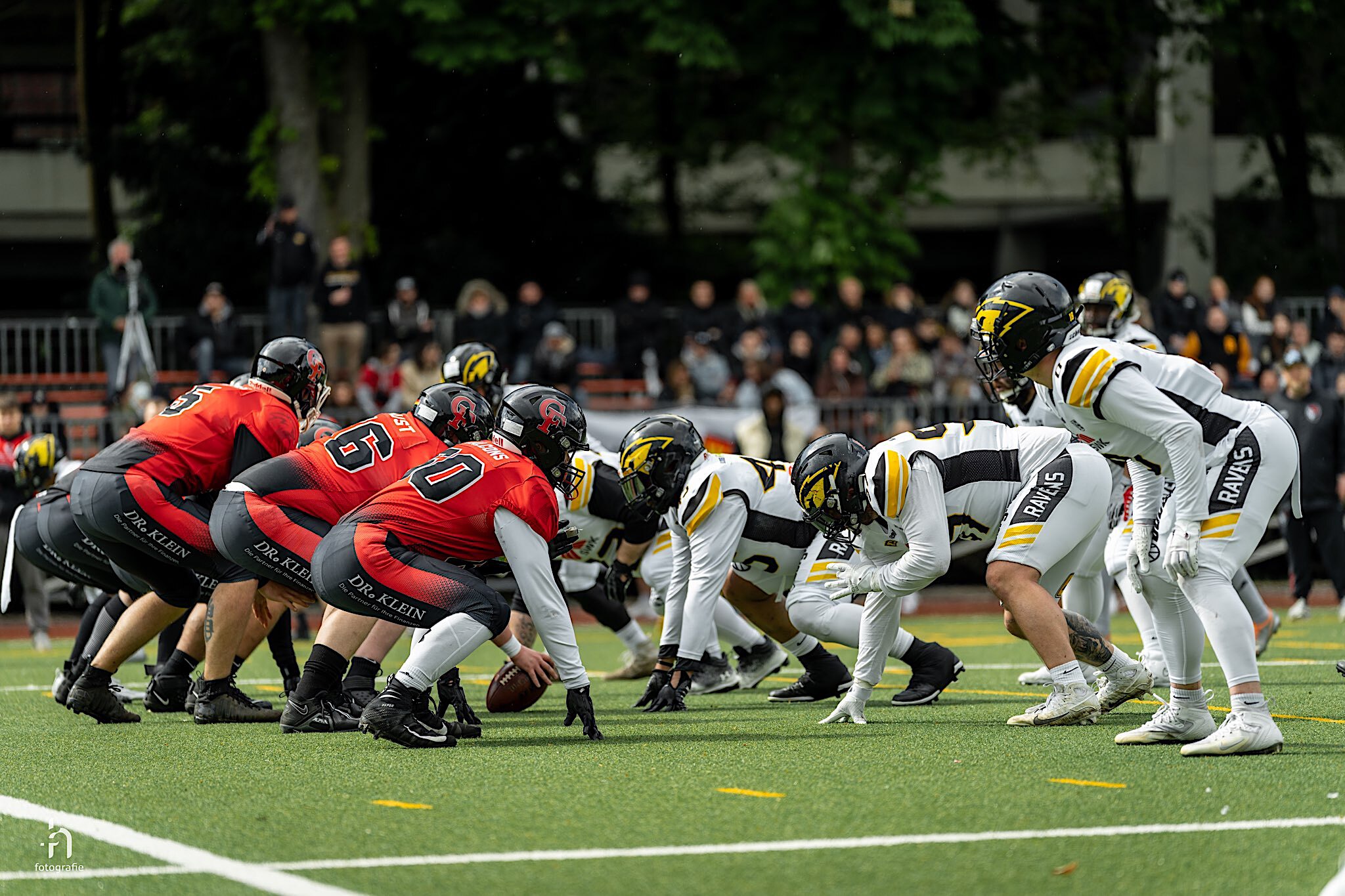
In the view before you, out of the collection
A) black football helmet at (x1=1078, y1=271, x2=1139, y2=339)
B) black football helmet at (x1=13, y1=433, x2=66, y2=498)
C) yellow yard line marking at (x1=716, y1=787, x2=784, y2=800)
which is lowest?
yellow yard line marking at (x1=716, y1=787, x2=784, y2=800)

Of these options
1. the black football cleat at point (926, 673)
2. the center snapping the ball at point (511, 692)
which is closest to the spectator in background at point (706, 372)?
the black football cleat at point (926, 673)

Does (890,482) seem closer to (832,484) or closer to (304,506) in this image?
(832,484)

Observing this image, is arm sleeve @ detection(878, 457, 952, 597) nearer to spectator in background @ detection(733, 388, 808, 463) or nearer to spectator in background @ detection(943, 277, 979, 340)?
spectator in background @ detection(733, 388, 808, 463)

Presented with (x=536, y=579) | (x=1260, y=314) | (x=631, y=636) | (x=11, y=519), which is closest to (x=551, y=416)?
(x=536, y=579)

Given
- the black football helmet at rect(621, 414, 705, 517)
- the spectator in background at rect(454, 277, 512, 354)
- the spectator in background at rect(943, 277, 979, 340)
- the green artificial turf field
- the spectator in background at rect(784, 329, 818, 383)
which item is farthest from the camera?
the spectator in background at rect(943, 277, 979, 340)

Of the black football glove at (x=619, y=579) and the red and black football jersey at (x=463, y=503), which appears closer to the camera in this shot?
the red and black football jersey at (x=463, y=503)

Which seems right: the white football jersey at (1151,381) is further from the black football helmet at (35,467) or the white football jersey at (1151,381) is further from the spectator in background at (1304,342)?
the spectator in background at (1304,342)

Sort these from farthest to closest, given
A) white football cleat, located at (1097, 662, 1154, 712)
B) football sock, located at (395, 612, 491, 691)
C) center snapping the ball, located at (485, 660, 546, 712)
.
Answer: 1. center snapping the ball, located at (485, 660, 546, 712)
2. white football cleat, located at (1097, 662, 1154, 712)
3. football sock, located at (395, 612, 491, 691)

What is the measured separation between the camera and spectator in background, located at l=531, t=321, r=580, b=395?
18.0m

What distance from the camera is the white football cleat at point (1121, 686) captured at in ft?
27.6

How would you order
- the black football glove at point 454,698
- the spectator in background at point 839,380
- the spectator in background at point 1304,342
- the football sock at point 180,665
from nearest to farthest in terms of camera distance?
the black football glove at point 454,698 < the football sock at point 180,665 < the spectator in background at point 839,380 < the spectator in background at point 1304,342

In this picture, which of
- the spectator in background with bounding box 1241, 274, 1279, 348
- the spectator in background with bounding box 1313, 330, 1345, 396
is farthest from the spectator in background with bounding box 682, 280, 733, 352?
the spectator in background with bounding box 1313, 330, 1345, 396

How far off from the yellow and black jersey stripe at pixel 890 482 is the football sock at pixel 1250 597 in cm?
330

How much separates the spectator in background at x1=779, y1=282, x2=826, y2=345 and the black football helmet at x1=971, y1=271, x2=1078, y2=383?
11614 mm
